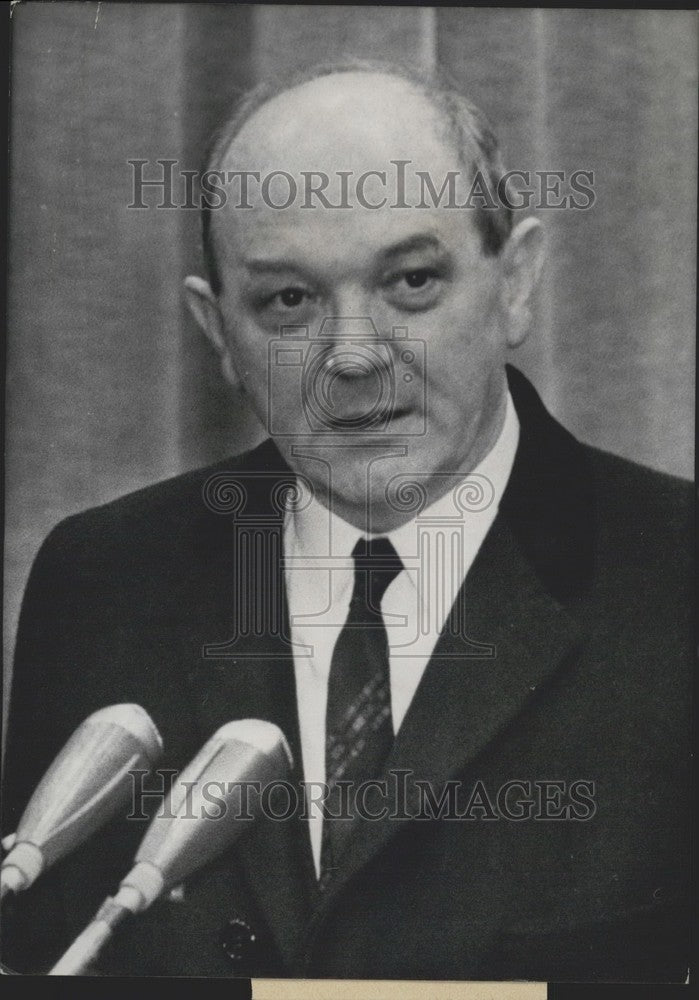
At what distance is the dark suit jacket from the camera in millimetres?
2250

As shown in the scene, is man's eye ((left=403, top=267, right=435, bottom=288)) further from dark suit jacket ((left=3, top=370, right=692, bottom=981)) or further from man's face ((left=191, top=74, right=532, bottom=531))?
dark suit jacket ((left=3, top=370, right=692, bottom=981))

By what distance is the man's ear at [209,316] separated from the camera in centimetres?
229

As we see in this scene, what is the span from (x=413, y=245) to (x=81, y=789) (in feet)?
4.03

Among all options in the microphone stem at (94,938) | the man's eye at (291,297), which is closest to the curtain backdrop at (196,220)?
the man's eye at (291,297)

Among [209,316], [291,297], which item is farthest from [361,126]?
[209,316]

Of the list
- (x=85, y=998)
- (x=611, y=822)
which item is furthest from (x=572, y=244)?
(x=85, y=998)

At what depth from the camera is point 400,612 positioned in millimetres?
2279

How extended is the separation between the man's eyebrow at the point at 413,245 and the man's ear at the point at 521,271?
0.46 feet

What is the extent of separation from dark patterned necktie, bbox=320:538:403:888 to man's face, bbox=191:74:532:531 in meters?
0.10

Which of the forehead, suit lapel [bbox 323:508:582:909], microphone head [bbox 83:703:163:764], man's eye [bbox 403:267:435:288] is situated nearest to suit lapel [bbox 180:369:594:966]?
suit lapel [bbox 323:508:582:909]

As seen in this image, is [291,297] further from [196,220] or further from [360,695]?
[360,695]

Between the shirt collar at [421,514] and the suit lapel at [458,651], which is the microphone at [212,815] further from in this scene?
the shirt collar at [421,514]

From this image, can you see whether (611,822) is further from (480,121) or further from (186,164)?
(186,164)

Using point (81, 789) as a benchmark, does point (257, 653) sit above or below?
above
